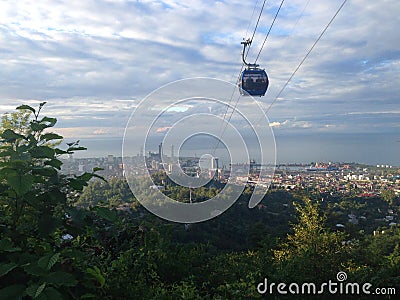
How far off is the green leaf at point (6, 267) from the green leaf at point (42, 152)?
37cm

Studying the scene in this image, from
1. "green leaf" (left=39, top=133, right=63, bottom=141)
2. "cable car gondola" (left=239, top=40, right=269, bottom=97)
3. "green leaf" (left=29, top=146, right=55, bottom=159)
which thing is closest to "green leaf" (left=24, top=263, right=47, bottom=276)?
"green leaf" (left=29, top=146, right=55, bottom=159)

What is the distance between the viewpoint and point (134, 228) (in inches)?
102

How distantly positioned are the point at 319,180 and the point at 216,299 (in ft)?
48.6

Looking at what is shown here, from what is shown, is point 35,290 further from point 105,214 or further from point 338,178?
point 338,178

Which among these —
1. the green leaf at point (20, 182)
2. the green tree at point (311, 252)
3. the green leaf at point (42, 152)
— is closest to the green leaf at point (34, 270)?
the green leaf at point (20, 182)

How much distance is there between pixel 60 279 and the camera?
1.17m

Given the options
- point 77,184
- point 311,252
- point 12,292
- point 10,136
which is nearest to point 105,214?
point 77,184

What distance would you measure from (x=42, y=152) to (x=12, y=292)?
48cm

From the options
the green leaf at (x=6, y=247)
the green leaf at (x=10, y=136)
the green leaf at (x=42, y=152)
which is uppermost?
the green leaf at (x=10, y=136)

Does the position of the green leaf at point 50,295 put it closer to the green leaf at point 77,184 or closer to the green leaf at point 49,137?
the green leaf at point 77,184

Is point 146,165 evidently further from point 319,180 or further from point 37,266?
point 319,180

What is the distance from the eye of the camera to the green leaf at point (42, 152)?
54.5 inches

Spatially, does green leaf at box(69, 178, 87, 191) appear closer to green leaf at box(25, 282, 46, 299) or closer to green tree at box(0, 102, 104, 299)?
green tree at box(0, 102, 104, 299)

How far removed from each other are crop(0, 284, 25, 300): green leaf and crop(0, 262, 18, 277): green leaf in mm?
48
